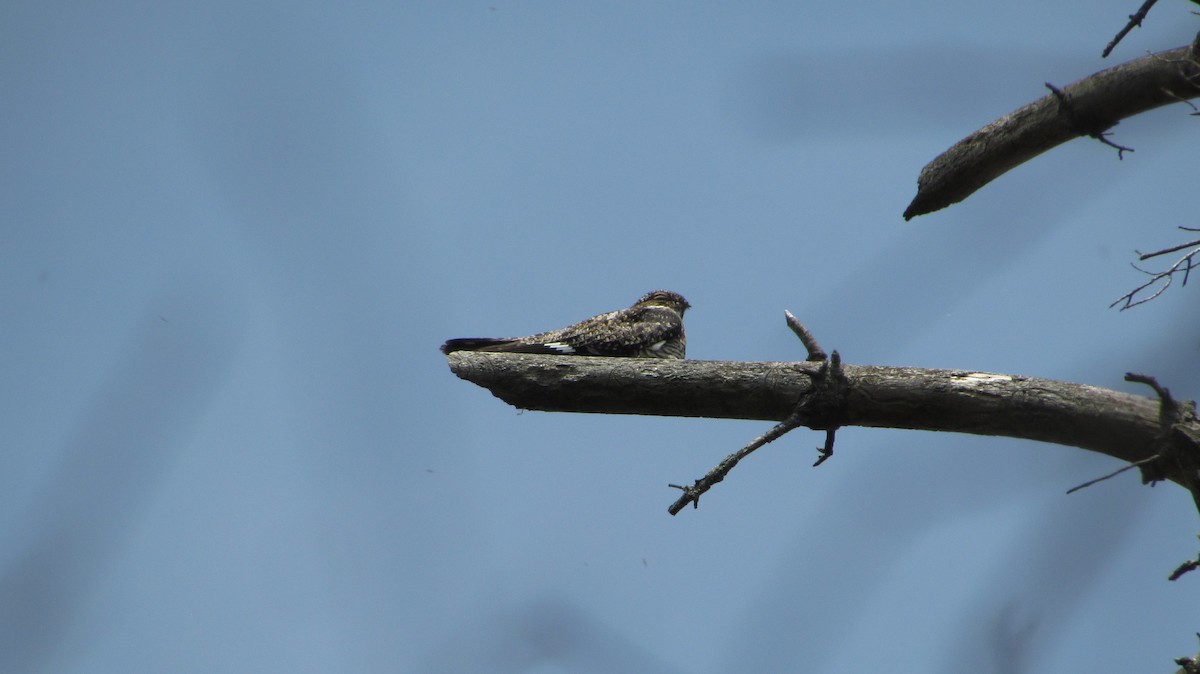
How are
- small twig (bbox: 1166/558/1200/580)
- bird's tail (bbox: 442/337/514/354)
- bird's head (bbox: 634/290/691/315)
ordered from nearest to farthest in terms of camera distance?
small twig (bbox: 1166/558/1200/580) < bird's tail (bbox: 442/337/514/354) < bird's head (bbox: 634/290/691/315)

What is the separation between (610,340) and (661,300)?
1985 mm

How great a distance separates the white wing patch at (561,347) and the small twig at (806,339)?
2320 mm

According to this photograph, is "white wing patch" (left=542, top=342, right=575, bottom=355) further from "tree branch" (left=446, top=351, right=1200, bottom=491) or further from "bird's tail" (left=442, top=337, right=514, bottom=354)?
"tree branch" (left=446, top=351, right=1200, bottom=491)

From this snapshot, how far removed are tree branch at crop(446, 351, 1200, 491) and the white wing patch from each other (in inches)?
70.1

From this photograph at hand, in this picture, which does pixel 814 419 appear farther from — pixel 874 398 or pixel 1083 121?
pixel 1083 121

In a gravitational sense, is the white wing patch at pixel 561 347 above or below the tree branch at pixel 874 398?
above

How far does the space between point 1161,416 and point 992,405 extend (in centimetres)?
57

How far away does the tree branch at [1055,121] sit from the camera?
3441mm

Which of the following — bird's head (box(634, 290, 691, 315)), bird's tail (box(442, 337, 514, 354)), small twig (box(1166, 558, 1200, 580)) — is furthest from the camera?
bird's head (box(634, 290, 691, 315))

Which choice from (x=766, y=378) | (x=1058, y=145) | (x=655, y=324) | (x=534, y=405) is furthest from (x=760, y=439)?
(x=655, y=324)

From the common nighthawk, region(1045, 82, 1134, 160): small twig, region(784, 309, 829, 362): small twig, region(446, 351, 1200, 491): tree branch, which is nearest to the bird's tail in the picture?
the common nighthawk

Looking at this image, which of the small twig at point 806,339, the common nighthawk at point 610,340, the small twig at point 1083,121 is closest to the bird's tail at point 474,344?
the common nighthawk at point 610,340

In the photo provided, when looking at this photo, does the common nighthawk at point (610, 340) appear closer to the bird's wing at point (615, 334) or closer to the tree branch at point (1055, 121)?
the bird's wing at point (615, 334)

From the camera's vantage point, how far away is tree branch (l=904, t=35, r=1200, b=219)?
3.44m
